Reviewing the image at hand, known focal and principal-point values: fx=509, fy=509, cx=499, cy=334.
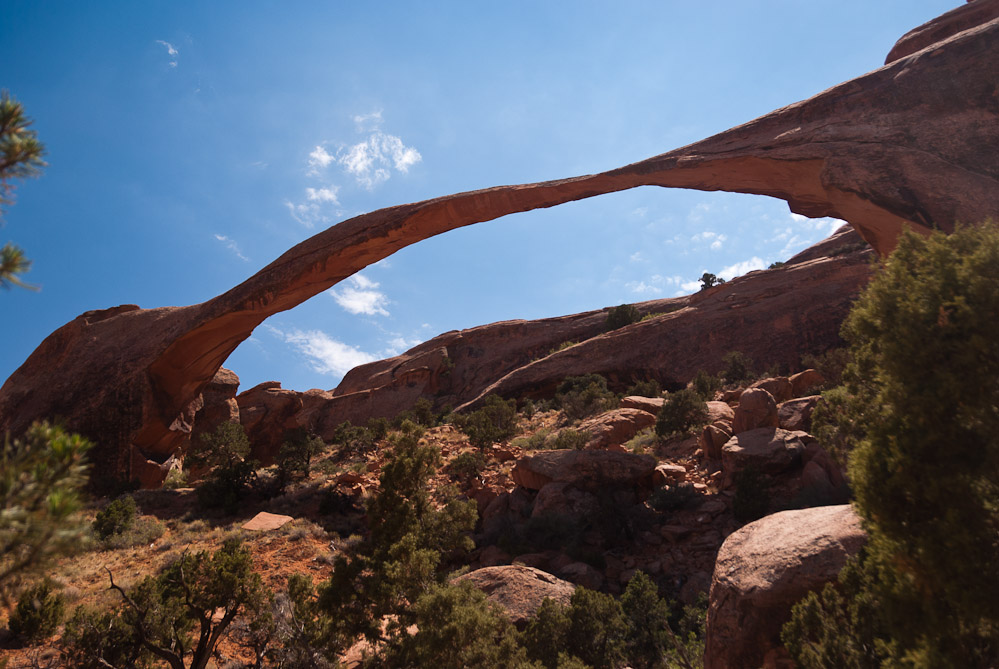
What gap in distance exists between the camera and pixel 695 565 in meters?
9.20

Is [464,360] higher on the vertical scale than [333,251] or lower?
lower

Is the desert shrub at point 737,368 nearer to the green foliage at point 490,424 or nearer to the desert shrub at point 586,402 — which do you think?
the desert shrub at point 586,402

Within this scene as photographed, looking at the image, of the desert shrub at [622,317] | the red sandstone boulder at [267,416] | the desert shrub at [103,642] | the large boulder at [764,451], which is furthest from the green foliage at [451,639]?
the red sandstone boulder at [267,416]

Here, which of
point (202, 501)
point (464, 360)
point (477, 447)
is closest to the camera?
point (202, 501)

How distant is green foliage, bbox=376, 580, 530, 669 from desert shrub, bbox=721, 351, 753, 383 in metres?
17.7

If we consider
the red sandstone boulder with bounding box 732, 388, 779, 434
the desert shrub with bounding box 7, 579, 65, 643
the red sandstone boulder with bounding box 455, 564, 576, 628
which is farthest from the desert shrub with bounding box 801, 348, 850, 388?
the desert shrub with bounding box 7, 579, 65, 643

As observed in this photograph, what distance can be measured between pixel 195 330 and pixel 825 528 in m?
19.5

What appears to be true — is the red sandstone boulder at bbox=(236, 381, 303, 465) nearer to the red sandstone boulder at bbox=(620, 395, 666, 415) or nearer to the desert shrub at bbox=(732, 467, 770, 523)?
the red sandstone boulder at bbox=(620, 395, 666, 415)

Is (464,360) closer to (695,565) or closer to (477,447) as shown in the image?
(477,447)

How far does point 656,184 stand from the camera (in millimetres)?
16828

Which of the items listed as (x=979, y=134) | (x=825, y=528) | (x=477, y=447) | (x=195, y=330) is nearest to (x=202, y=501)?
(x=195, y=330)

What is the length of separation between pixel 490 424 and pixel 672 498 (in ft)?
26.8

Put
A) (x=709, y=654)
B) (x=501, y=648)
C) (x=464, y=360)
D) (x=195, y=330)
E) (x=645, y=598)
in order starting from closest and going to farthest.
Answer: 1. (x=709, y=654)
2. (x=501, y=648)
3. (x=645, y=598)
4. (x=195, y=330)
5. (x=464, y=360)

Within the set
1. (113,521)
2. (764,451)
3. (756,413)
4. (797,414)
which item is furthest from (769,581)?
(113,521)
